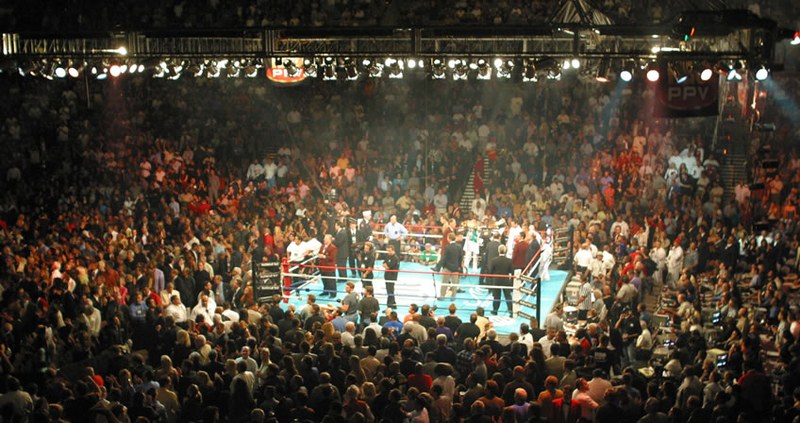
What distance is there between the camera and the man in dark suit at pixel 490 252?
1766 cm

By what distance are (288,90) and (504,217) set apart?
9.87m

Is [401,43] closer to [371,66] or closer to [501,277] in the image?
[371,66]

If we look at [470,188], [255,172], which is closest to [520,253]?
[470,188]

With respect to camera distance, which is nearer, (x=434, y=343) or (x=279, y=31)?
(x=434, y=343)

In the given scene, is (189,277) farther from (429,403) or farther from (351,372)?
(429,403)

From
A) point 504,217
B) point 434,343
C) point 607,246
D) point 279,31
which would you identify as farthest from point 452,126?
point 434,343

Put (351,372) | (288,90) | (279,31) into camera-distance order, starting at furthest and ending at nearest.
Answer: (288,90) → (279,31) → (351,372)

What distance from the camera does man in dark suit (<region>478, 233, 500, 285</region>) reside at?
17656 millimetres

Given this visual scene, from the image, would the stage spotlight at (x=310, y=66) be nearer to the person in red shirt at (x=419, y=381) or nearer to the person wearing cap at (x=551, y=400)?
the person in red shirt at (x=419, y=381)

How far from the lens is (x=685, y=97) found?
52.5 feet

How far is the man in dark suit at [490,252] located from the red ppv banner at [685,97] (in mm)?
3979

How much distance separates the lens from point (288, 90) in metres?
28.2

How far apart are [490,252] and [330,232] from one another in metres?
4.29

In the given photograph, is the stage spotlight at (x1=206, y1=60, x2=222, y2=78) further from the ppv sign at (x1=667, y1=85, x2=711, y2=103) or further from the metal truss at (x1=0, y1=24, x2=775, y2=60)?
the ppv sign at (x1=667, y1=85, x2=711, y2=103)
